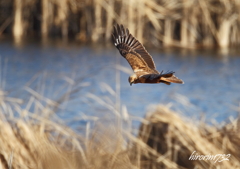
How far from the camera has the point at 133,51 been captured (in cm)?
400

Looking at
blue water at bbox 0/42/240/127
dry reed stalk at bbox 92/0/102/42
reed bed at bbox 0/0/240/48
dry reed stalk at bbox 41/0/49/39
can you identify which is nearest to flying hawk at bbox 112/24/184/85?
blue water at bbox 0/42/240/127

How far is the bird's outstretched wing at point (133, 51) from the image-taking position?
365 centimetres

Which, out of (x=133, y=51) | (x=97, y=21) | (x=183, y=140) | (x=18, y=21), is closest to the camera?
(x=133, y=51)

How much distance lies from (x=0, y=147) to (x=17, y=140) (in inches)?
8.2

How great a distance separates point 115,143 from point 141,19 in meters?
14.2

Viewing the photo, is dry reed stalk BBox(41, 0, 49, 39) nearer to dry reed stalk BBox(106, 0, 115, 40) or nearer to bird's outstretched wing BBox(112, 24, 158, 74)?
dry reed stalk BBox(106, 0, 115, 40)

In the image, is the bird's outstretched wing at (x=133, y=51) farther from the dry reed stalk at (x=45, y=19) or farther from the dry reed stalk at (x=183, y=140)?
the dry reed stalk at (x=45, y=19)

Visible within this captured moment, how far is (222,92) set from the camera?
1290 cm

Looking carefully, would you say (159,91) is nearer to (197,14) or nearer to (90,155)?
(197,14)

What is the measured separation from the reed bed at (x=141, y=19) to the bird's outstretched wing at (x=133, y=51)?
13512 mm

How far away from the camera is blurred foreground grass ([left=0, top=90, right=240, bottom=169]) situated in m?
4.11

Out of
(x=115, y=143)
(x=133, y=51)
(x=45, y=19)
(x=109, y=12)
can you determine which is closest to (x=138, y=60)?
(x=133, y=51)

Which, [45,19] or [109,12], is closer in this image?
[109,12]

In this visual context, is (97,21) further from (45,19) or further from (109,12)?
(45,19)
